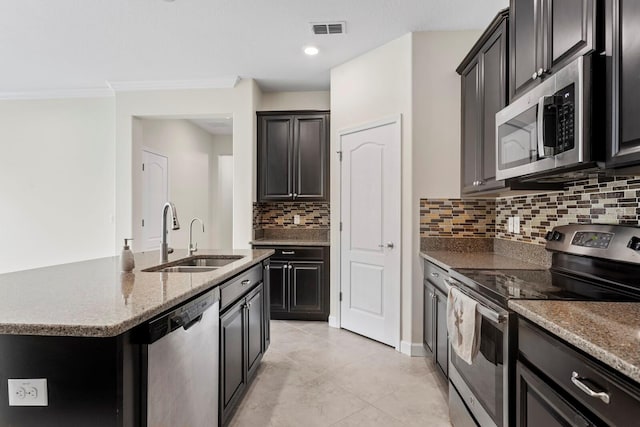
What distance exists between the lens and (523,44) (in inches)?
74.3

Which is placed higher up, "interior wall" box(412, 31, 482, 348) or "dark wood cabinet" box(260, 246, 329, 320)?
"interior wall" box(412, 31, 482, 348)

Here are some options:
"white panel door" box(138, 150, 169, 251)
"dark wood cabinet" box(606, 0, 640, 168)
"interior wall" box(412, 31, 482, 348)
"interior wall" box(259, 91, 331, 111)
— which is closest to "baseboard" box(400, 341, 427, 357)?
"interior wall" box(412, 31, 482, 348)

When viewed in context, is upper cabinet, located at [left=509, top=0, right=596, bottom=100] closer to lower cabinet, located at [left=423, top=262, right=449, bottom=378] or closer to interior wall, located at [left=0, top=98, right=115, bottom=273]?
lower cabinet, located at [left=423, top=262, right=449, bottom=378]

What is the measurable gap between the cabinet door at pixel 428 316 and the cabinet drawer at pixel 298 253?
4.42 feet

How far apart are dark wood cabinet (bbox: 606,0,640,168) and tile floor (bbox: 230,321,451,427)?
1.70 metres

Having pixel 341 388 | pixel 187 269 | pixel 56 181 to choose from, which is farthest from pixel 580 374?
pixel 56 181

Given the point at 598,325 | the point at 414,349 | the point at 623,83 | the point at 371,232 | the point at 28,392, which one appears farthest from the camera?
the point at 371,232

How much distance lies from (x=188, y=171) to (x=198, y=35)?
329 centimetres

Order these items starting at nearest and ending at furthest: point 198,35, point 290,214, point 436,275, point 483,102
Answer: point 483,102
point 436,275
point 198,35
point 290,214

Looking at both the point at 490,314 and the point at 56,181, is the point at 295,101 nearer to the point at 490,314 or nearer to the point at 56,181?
the point at 56,181

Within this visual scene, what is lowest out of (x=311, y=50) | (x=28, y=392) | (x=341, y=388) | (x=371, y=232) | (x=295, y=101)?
(x=341, y=388)

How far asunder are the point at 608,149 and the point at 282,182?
3461 millimetres

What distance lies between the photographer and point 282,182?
4.43 meters

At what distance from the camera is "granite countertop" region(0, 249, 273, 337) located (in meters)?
1.04
